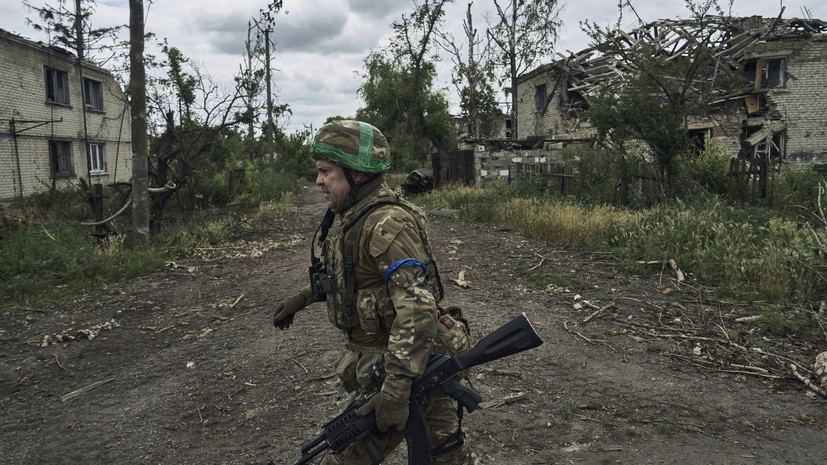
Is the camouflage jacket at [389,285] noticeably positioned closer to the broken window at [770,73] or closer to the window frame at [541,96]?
the broken window at [770,73]

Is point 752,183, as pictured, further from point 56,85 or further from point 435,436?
point 56,85

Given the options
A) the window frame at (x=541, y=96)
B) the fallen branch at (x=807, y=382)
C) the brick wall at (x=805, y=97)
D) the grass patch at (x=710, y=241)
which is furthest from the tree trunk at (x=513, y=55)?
the fallen branch at (x=807, y=382)

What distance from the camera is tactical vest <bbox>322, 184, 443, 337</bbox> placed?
192 centimetres

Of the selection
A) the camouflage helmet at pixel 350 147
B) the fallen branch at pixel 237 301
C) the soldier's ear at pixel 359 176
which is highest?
the camouflage helmet at pixel 350 147

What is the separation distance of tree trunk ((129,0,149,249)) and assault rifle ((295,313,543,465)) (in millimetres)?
8041

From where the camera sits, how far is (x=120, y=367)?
4.52 meters

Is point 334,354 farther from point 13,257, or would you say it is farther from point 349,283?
point 13,257

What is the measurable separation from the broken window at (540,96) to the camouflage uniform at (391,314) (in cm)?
2380

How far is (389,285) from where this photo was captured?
1.79 meters

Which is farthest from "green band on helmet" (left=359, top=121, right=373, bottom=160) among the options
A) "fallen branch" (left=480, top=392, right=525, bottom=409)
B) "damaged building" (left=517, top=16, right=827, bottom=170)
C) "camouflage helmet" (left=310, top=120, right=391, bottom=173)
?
"damaged building" (left=517, top=16, right=827, bottom=170)

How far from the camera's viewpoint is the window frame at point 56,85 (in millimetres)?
17808

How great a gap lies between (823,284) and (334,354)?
5.20 m

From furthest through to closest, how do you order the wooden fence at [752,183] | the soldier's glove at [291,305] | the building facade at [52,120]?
the building facade at [52,120]
the wooden fence at [752,183]
the soldier's glove at [291,305]

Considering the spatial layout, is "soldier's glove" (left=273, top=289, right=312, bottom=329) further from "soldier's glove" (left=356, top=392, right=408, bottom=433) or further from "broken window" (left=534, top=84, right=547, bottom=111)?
"broken window" (left=534, top=84, right=547, bottom=111)
